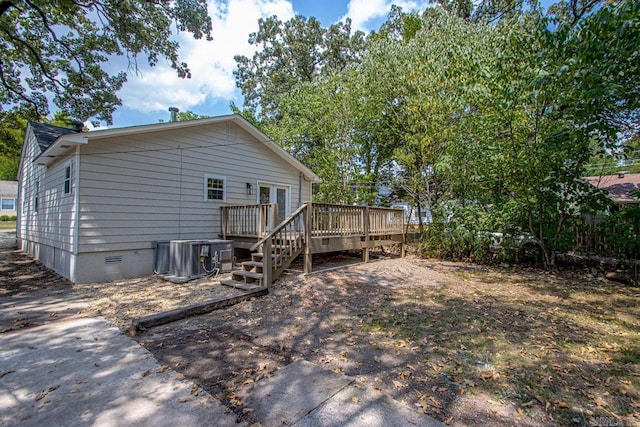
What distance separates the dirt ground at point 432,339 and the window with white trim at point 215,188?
2994mm

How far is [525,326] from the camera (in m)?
4.32

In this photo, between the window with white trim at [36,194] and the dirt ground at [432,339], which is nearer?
the dirt ground at [432,339]

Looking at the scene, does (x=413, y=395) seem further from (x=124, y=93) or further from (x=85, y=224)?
(x=124, y=93)

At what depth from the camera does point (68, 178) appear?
762 centimetres

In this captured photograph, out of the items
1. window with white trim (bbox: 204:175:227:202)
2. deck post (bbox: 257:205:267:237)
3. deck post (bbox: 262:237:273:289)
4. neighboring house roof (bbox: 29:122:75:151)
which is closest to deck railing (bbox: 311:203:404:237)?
deck post (bbox: 257:205:267:237)

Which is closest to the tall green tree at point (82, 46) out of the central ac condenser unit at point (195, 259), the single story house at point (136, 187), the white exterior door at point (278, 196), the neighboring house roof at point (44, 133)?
the neighboring house roof at point (44, 133)

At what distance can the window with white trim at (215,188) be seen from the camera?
9123mm

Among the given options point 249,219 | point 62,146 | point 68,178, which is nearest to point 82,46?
point 68,178

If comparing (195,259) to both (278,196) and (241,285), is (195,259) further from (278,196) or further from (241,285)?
(278,196)

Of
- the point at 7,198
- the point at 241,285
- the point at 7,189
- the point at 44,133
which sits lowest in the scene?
the point at 241,285

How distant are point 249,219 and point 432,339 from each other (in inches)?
233

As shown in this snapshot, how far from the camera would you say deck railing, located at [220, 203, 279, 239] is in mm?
7699

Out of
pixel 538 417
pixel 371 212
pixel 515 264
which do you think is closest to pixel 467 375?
pixel 538 417

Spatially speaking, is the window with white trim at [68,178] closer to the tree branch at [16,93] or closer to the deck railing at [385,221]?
the deck railing at [385,221]
